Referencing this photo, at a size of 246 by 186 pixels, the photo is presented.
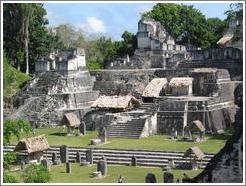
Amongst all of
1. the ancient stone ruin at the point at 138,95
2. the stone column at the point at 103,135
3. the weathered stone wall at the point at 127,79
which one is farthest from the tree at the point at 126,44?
the stone column at the point at 103,135

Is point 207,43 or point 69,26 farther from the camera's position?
point 69,26

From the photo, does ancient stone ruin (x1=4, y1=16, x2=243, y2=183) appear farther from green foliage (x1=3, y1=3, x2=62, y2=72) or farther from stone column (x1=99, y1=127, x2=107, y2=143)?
green foliage (x1=3, y1=3, x2=62, y2=72)

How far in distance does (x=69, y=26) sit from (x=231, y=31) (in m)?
26.3

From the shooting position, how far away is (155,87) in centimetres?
2859

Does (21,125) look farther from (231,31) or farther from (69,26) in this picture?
(69,26)

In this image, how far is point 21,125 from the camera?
13492 millimetres

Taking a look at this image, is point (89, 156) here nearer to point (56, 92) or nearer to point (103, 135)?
point (103, 135)

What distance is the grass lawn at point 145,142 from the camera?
2091cm

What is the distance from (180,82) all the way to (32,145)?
10173 millimetres

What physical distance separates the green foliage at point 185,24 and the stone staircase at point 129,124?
2095cm

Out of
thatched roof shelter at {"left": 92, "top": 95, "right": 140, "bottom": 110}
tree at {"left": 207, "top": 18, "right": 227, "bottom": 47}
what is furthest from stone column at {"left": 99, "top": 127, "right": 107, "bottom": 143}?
tree at {"left": 207, "top": 18, "right": 227, "bottom": 47}

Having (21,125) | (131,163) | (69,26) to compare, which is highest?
(69,26)

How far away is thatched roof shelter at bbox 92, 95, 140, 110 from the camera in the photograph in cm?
2662

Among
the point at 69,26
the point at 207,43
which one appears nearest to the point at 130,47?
the point at 207,43
